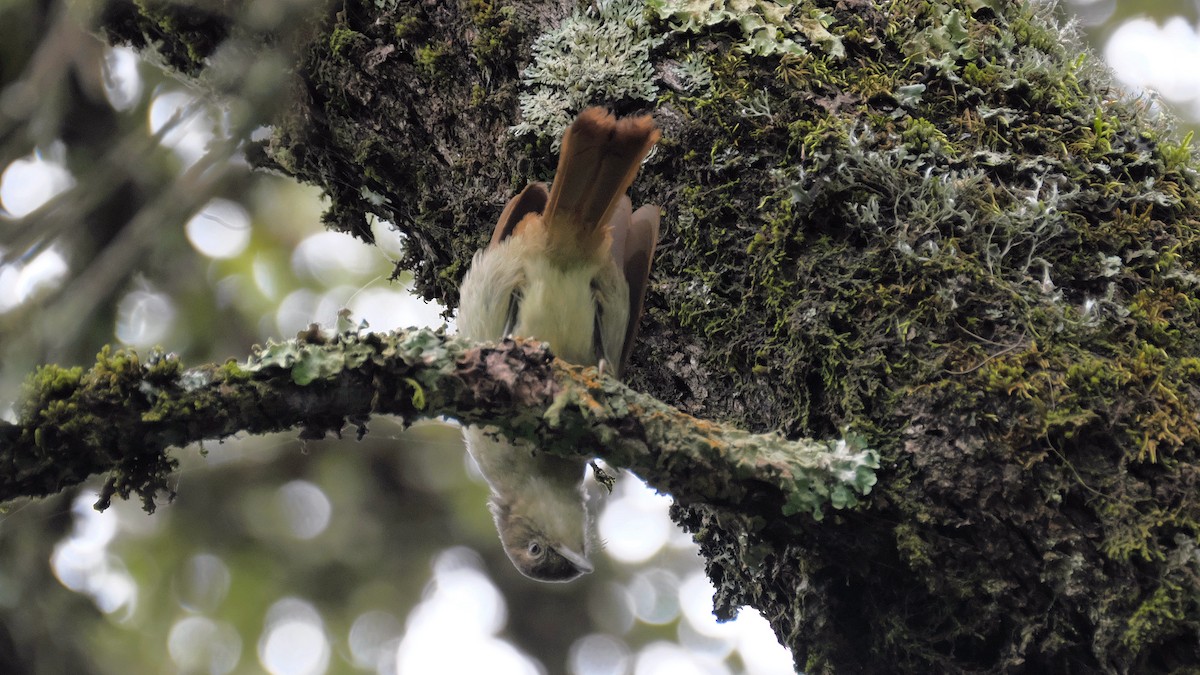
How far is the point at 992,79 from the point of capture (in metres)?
2.80

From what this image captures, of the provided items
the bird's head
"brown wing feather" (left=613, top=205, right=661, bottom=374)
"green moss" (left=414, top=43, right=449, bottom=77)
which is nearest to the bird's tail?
"brown wing feather" (left=613, top=205, right=661, bottom=374)

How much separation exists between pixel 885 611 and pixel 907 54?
1.60 meters

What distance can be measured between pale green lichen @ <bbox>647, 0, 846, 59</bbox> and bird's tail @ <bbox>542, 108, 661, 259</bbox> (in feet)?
1.32

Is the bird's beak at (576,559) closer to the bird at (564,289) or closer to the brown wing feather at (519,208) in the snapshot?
the bird at (564,289)

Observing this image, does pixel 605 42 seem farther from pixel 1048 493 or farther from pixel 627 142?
pixel 1048 493

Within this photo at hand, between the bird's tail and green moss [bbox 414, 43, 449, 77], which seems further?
green moss [bbox 414, 43, 449, 77]

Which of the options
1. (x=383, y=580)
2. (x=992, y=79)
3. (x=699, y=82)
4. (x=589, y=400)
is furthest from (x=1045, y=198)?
(x=383, y=580)

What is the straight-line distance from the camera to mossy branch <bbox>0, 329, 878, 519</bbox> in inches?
75.8

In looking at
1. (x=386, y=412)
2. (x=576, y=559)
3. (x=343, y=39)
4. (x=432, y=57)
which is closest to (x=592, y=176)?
(x=432, y=57)

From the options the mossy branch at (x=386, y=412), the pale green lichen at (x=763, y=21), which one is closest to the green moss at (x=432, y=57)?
the pale green lichen at (x=763, y=21)

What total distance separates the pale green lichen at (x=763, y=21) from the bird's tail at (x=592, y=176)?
0.40 meters

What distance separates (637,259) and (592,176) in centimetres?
32

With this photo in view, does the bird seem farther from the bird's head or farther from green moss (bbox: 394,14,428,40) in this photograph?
green moss (bbox: 394,14,428,40)

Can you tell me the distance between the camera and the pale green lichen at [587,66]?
306 centimetres
